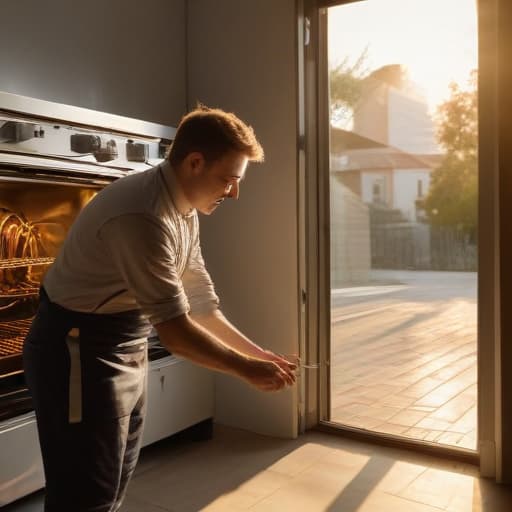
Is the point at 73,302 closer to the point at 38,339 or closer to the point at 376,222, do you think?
the point at 38,339

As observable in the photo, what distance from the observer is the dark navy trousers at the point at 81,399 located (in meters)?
1.44

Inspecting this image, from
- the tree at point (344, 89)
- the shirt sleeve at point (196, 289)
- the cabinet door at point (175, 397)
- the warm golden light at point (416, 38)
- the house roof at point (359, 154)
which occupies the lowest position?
the cabinet door at point (175, 397)

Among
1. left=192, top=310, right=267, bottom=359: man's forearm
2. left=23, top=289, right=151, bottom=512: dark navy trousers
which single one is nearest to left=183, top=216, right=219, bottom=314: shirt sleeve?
left=192, top=310, right=267, bottom=359: man's forearm

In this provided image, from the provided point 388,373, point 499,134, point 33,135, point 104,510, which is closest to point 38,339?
point 104,510

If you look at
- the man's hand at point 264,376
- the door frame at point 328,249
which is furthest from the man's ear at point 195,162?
the door frame at point 328,249

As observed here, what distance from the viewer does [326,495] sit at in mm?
2340

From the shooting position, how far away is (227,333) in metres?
1.73

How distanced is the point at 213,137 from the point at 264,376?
55 cm

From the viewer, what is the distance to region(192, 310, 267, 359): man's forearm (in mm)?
1689

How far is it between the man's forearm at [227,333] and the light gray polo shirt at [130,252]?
0.21 m

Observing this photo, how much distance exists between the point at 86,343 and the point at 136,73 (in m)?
1.81

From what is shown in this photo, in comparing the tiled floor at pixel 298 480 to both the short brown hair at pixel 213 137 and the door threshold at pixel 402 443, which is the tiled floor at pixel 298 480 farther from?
the short brown hair at pixel 213 137

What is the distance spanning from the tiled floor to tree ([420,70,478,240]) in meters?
1.05

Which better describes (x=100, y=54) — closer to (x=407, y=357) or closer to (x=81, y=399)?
(x=81, y=399)
